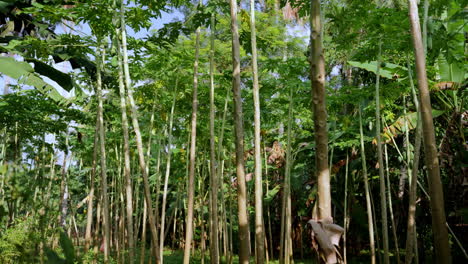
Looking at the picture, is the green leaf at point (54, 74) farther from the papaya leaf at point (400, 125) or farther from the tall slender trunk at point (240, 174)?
the papaya leaf at point (400, 125)

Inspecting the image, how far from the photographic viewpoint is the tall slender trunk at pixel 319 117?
307cm

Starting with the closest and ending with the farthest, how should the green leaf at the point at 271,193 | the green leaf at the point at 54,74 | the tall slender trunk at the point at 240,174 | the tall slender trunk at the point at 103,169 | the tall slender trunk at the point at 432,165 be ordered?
the tall slender trunk at the point at 432,165
the tall slender trunk at the point at 240,174
the tall slender trunk at the point at 103,169
the green leaf at the point at 54,74
the green leaf at the point at 271,193

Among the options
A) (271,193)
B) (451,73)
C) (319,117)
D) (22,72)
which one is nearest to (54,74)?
(22,72)

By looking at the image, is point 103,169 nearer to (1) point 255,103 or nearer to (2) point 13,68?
(2) point 13,68

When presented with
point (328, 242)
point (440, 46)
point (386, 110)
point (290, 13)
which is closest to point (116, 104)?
point (386, 110)

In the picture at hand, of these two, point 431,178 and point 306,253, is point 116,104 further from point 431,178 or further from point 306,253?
point 306,253

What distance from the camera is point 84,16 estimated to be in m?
5.58

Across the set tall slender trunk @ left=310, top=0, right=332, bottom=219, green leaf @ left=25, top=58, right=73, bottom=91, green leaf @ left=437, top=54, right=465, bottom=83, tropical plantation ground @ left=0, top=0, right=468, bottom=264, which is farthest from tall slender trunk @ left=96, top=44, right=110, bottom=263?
green leaf @ left=437, top=54, right=465, bottom=83

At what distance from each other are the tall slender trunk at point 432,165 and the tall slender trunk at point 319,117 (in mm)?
1929

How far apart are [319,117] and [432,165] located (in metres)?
2.04

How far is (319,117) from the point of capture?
10.3ft

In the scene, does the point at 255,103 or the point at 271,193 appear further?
the point at 271,193

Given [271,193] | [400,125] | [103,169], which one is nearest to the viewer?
[103,169]

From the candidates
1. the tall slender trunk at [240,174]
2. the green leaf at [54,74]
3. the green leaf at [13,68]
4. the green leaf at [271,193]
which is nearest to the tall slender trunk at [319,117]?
the tall slender trunk at [240,174]
